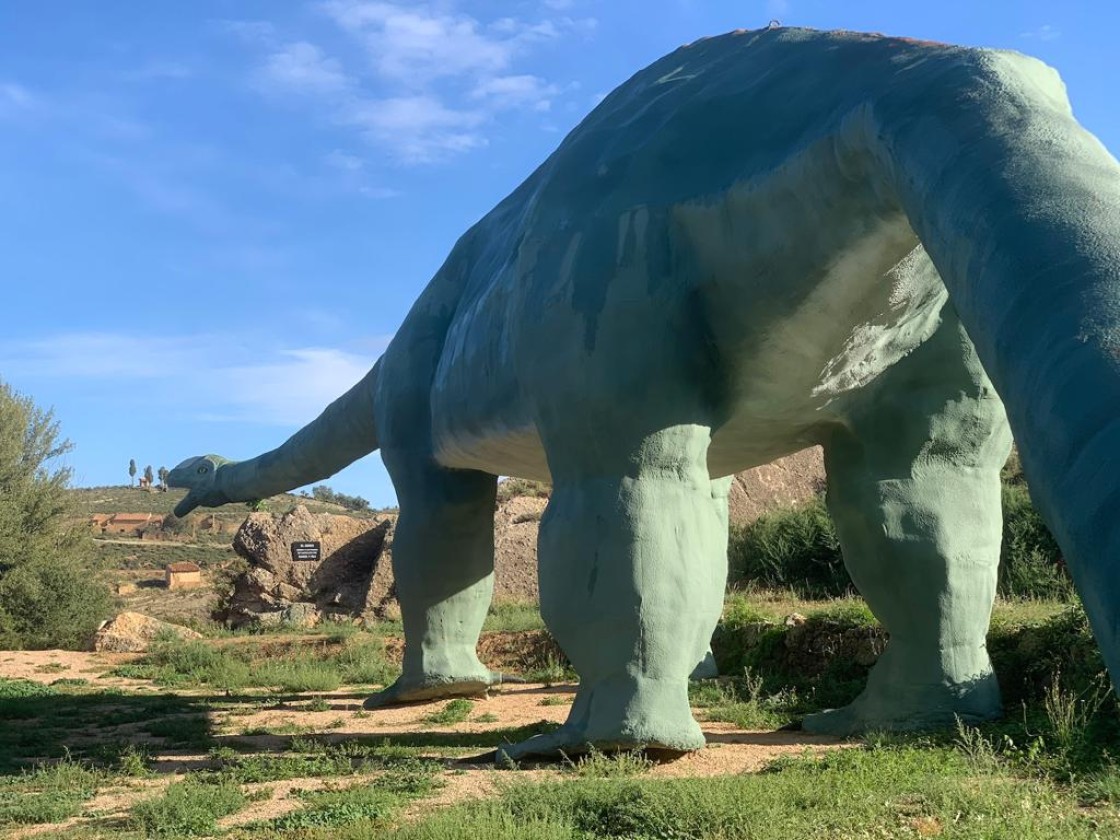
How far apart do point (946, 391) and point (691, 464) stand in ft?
5.20

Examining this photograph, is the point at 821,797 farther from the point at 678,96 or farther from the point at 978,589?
the point at 678,96

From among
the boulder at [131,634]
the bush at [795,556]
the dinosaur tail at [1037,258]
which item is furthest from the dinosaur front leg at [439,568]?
the boulder at [131,634]

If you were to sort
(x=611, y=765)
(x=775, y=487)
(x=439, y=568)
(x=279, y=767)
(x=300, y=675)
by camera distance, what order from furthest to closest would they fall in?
(x=775, y=487) → (x=300, y=675) → (x=439, y=568) → (x=279, y=767) → (x=611, y=765)

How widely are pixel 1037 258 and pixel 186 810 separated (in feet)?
11.9

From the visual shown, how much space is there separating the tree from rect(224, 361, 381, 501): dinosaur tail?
858 centimetres

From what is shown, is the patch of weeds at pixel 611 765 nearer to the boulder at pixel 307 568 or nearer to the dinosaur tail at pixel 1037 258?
the dinosaur tail at pixel 1037 258

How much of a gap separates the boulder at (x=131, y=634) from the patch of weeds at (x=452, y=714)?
7960 mm

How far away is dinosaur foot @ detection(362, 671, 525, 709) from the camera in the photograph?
753cm

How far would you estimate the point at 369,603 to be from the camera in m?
16.6

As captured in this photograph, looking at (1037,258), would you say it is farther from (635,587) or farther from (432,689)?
(432,689)

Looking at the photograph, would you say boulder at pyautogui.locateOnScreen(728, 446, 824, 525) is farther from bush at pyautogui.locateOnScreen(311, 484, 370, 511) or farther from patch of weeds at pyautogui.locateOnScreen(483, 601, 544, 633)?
bush at pyautogui.locateOnScreen(311, 484, 370, 511)

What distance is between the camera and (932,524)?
218 inches

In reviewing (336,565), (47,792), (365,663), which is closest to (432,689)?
(47,792)

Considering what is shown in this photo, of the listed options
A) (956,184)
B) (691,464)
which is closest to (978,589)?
(691,464)
